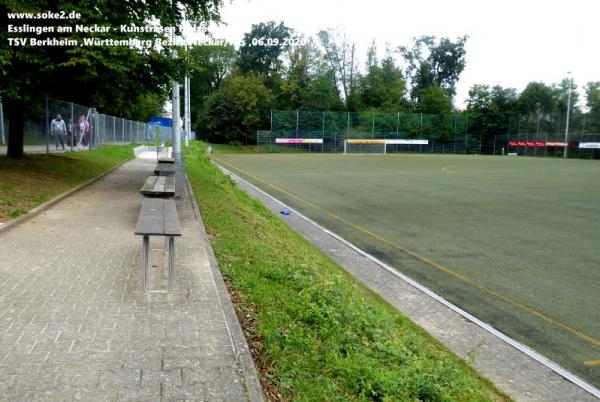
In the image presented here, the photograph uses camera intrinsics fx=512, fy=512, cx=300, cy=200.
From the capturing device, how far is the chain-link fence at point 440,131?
67062 mm

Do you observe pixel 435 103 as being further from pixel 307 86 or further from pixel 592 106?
pixel 592 106

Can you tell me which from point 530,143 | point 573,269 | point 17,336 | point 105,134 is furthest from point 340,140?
point 17,336

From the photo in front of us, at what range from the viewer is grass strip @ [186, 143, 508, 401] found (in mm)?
3937

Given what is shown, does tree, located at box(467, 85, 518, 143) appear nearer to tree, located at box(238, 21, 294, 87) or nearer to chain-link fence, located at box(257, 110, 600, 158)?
chain-link fence, located at box(257, 110, 600, 158)

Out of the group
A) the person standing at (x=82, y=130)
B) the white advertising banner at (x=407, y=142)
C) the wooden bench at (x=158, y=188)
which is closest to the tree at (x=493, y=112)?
the white advertising banner at (x=407, y=142)

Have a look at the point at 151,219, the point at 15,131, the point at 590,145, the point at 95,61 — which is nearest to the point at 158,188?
the point at 151,219

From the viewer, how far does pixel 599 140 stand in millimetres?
63438

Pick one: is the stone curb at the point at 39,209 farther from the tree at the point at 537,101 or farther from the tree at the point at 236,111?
the tree at the point at 537,101

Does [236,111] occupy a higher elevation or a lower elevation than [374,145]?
higher

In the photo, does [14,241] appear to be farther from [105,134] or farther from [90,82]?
[105,134]

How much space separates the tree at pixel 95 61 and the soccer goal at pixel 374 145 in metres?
55.3

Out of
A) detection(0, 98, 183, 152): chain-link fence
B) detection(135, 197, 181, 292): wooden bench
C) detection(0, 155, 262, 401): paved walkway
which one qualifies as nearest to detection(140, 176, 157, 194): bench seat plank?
detection(0, 155, 262, 401): paved walkway

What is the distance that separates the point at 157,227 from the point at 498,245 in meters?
7.58

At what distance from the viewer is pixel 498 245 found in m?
10.6
